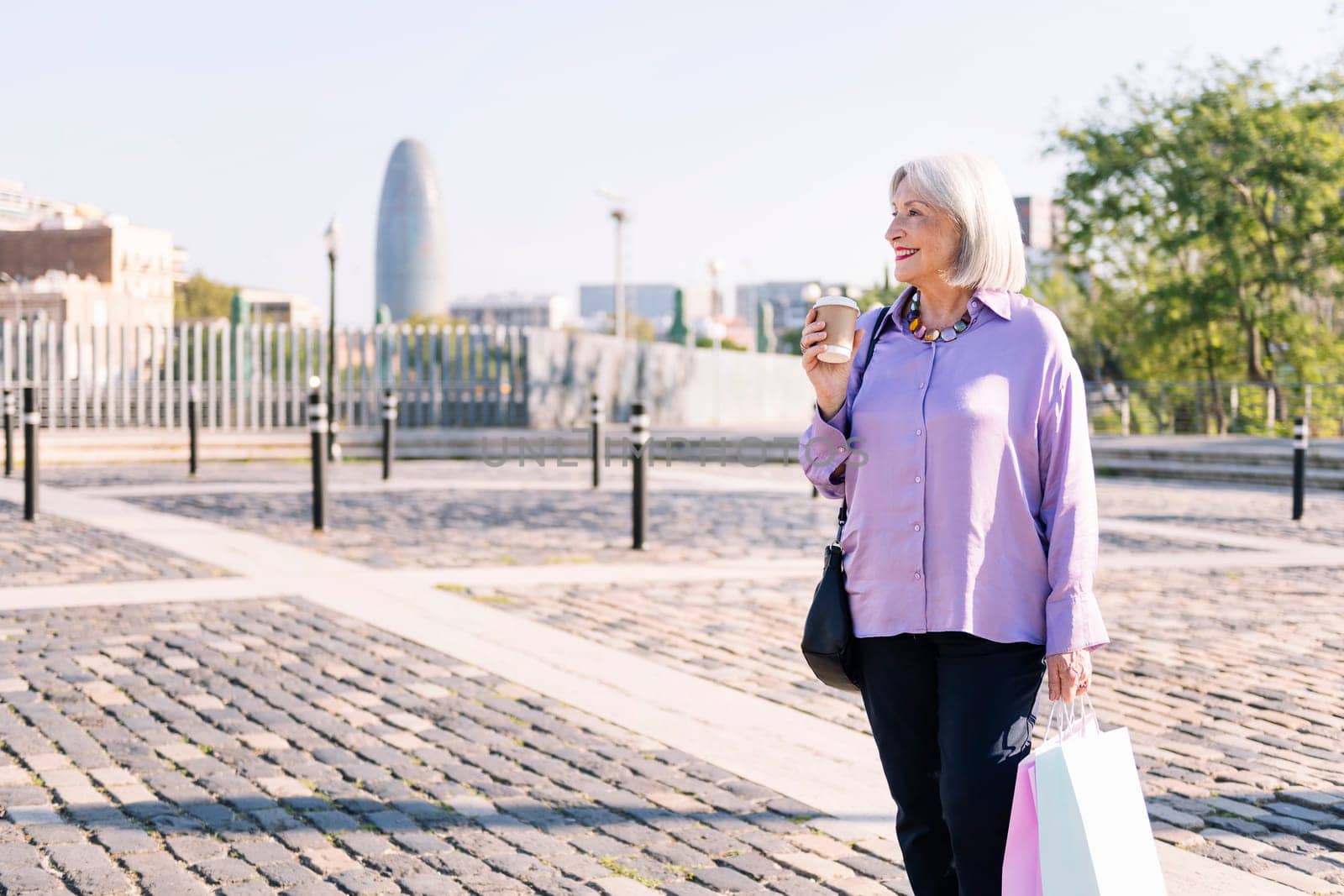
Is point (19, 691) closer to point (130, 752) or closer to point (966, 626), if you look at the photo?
point (130, 752)

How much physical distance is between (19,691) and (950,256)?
14.9 feet

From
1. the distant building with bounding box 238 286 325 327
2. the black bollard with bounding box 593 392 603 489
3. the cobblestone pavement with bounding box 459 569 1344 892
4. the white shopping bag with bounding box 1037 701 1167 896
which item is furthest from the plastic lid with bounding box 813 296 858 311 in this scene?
the distant building with bounding box 238 286 325 327

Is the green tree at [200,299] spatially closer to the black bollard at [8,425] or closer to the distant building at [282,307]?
the distant building at [282,307]

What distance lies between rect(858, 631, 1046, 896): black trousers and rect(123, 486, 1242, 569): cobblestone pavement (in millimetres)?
6869

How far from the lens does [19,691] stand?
5.61m

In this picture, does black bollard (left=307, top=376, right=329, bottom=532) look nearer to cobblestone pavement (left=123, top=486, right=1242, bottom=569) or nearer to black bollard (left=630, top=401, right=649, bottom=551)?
cobblestone pavement (left=123, top=486, right=1242, bottom=569)

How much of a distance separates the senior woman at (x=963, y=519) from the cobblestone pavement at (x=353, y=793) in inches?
43.7

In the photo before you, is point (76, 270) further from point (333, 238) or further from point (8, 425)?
point (8, 425)

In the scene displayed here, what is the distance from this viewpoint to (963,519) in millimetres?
2621

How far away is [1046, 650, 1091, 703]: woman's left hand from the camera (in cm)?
255

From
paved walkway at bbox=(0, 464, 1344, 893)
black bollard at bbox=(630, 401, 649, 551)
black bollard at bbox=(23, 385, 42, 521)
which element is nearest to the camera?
paved walkway at bbox=(0, 464, 1344, 893)

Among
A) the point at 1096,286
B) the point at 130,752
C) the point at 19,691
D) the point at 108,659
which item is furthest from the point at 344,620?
the point at 1096,286

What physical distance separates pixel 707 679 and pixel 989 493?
3590 mm

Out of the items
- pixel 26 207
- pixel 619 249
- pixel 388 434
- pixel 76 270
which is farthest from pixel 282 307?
pixel 388 434
